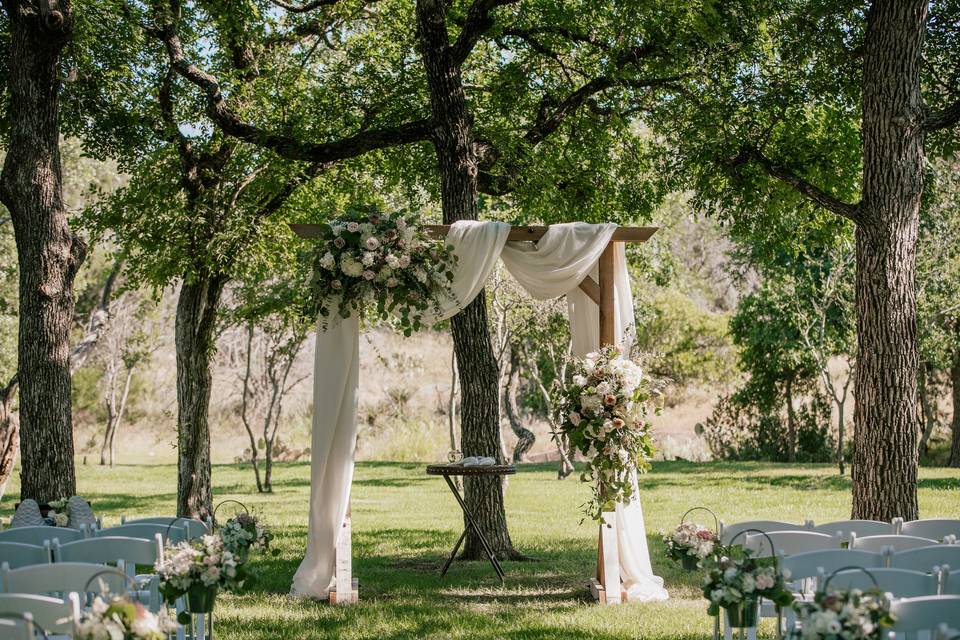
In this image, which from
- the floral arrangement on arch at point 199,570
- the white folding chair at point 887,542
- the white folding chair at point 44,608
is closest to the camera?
the white folding chair at point 44,608

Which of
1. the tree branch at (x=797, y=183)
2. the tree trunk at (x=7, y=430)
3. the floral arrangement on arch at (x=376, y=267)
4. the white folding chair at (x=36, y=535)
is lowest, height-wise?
the white folding chair at (x=36, y=535)

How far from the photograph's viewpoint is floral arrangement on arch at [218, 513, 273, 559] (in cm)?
539

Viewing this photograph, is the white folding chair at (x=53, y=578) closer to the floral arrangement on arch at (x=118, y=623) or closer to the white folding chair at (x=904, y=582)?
the floral arrangement on arch at (x=118, y=623)

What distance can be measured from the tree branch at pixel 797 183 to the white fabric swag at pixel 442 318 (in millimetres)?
2524

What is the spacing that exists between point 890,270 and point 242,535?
19.9 feet

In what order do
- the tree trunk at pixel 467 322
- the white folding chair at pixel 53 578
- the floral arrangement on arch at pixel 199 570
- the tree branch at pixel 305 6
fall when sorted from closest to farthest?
1. the white folding chair at pixel 53 578
2. the floral arrangement on arch at pixel 199 570
3. the tree trunk at pixel 467 322
4. the tree branch at pixel 305 6

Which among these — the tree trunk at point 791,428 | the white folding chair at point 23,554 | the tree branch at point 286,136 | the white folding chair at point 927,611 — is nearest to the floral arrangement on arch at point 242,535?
the white folding chair at point 23,554

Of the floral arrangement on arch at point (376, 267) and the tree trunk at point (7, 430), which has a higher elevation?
the floral arrangement on arch at point (376, 267)

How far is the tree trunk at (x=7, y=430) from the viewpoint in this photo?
12828mm

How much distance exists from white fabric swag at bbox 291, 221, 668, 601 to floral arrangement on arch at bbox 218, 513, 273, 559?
161 centimetres

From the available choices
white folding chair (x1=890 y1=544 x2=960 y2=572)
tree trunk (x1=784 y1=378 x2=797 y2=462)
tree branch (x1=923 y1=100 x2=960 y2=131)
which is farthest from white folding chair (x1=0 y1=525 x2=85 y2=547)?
tree trunk (x1=784 y1=378 x2=797 y2=462)

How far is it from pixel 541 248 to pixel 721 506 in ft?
24.9

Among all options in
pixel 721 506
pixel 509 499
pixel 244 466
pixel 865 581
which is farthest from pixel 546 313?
pixel 865 581

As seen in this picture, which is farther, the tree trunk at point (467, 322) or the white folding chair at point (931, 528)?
the tree trunk at point (467, 322)
